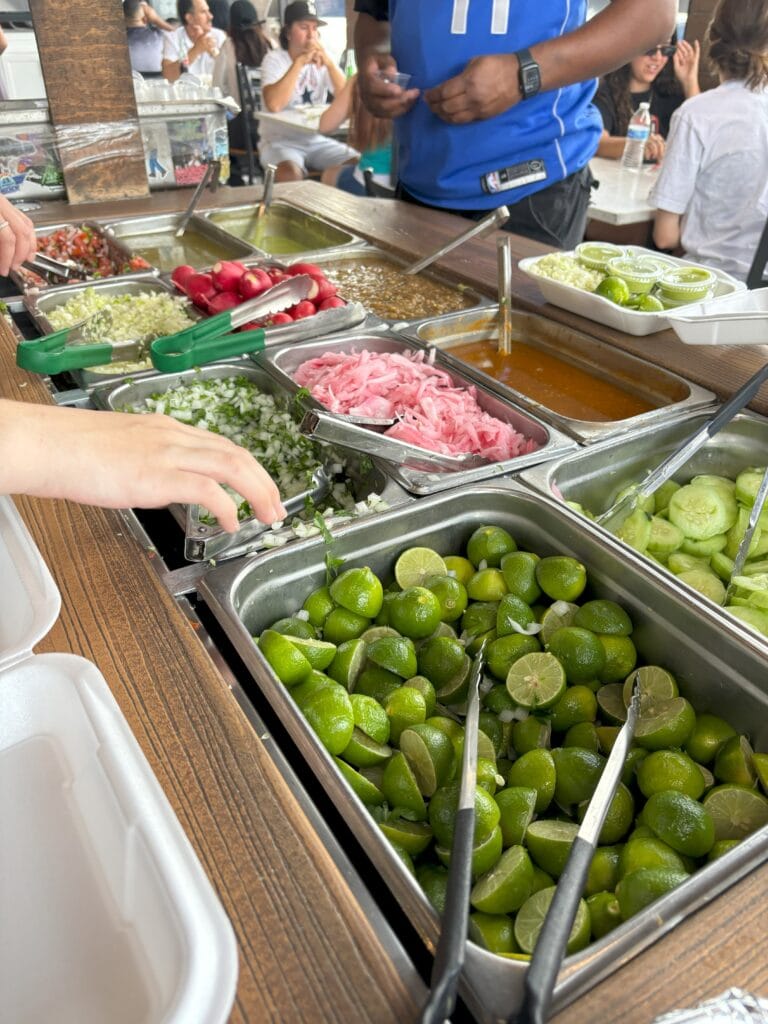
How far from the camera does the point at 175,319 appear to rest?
2301 mm

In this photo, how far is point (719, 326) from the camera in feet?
5.60

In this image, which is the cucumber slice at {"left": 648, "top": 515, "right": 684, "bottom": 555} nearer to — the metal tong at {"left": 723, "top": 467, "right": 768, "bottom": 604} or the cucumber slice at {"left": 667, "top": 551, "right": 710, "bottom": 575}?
the cucumber slice at {"left": 667, "top": 551, "right": 710, "bottom": 575}

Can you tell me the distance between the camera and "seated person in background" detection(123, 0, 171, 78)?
880cm

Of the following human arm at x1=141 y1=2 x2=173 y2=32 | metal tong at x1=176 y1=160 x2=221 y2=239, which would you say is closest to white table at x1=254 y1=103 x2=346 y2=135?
human arm at x1=141 y1=2 x2=173 y2=32

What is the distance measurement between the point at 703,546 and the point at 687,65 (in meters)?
7.11

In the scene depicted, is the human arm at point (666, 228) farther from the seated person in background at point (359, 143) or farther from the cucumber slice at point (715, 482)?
the cucumber slice at point (715, 482)

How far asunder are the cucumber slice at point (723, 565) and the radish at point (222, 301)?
5.16 feet

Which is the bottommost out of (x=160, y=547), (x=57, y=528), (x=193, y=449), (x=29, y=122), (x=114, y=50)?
(x=160, y=547)

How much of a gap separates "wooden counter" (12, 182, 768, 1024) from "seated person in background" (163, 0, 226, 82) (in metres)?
9.20

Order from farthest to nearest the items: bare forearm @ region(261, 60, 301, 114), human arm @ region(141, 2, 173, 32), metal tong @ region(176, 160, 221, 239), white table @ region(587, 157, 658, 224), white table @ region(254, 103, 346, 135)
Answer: human arm @ region(141, 2, 173, 32)
bare forearm @ region(261, 60, 301, 114)
white table @ region(254, 103, 346, 135)
white table @ region(587, 157, 658, 224)
metal tong @ region(176, 160, 221, 239)

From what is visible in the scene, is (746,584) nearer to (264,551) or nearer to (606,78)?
(264,551)

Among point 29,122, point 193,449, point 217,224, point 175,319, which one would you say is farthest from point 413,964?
point 29,122

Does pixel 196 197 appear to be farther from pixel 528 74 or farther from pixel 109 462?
pixel 109 462

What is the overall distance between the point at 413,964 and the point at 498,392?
1.43m
